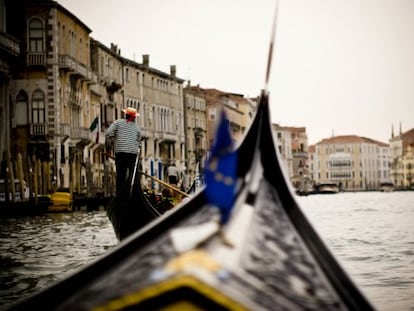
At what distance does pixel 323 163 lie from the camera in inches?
2611

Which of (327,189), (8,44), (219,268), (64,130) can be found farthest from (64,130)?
(327,189)

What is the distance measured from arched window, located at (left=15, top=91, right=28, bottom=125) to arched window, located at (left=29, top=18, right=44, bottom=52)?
1001 millimetres

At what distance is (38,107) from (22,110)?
0.33 metres

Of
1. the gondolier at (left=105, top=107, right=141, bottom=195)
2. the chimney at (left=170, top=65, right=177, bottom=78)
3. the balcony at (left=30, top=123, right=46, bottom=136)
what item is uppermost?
the chimney at (left=170, top=65, right=177, bottom=78)

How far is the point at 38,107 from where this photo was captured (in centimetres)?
1675

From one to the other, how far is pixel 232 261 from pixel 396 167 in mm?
65885

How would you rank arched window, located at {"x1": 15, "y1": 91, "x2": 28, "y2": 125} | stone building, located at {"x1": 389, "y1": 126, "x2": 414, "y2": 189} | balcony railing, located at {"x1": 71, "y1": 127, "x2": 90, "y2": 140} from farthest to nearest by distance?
1. stone building, located at {"x1": 389, "y1": 126, "x2": 414, "y2": 189}
2. balcony railing, located at {"x1": 71, "y1": 127, "x2": 90, "y2": 140}
3. arched window, located at {"x1": 15, "y1": 91, "x2": 28, "y2": 125}

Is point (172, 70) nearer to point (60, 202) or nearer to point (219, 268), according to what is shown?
point (60, 202)

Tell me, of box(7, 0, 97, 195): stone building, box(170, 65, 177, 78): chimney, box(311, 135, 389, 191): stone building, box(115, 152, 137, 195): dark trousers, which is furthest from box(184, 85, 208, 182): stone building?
box(311, 135, 389, 191): stone building

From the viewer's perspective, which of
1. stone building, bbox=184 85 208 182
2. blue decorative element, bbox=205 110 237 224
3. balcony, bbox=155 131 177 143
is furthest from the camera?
stone building, bbox=184 85 208 182

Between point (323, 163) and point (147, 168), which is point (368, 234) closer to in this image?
point (147, 168)

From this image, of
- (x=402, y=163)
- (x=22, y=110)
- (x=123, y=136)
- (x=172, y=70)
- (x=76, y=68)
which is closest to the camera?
(x=123, y=136)

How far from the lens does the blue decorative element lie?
4.48 ft

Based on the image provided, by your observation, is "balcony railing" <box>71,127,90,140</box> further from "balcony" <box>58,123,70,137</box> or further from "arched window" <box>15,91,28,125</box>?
"arched window" <box>15,91,28,125</box>
